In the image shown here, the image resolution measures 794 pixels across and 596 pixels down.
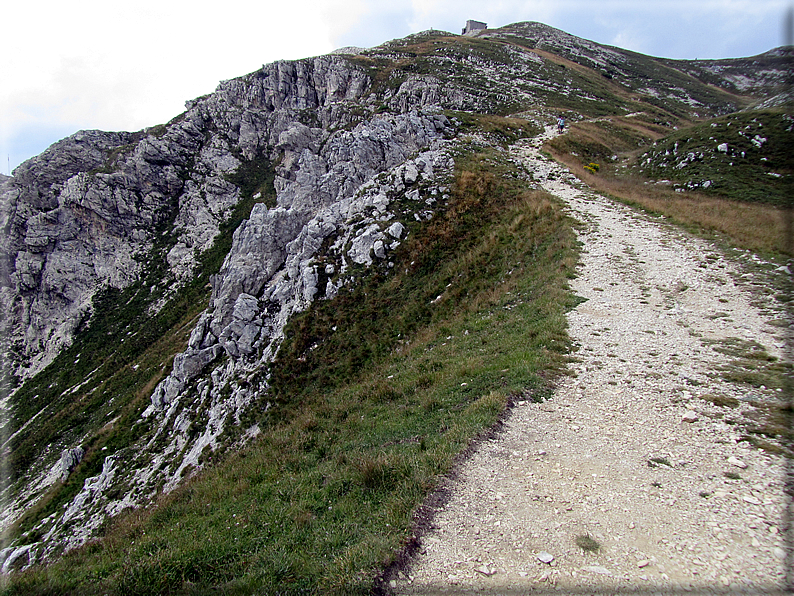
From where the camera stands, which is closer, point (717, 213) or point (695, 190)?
point (717, 213)

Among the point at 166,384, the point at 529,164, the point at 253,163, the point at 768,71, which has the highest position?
the point at 768,71

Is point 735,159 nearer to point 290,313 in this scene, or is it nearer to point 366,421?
point 366,421

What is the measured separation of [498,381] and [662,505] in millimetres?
4743

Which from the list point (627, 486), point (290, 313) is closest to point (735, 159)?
point (627, 486)

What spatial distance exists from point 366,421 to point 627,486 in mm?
Result: 7285

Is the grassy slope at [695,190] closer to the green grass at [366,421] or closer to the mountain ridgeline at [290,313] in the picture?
the mountain ridgeline at [290,313]

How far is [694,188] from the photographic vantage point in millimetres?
29938

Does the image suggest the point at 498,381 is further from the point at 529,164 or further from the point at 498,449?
the point at 529,164

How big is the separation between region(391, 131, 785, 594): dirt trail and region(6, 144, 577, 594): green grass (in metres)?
0.86

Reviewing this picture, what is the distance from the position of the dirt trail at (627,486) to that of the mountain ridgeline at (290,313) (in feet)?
3.25

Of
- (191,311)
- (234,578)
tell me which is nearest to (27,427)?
(191,311)

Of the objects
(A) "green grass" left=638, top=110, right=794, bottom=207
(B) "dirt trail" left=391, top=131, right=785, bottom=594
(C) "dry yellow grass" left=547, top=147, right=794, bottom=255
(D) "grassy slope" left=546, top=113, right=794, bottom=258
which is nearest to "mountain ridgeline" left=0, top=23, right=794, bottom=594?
(A) "green grass" left=638, top=110, right=794, bottom=207

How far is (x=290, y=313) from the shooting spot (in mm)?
24875

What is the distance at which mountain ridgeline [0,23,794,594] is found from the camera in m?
7.23
